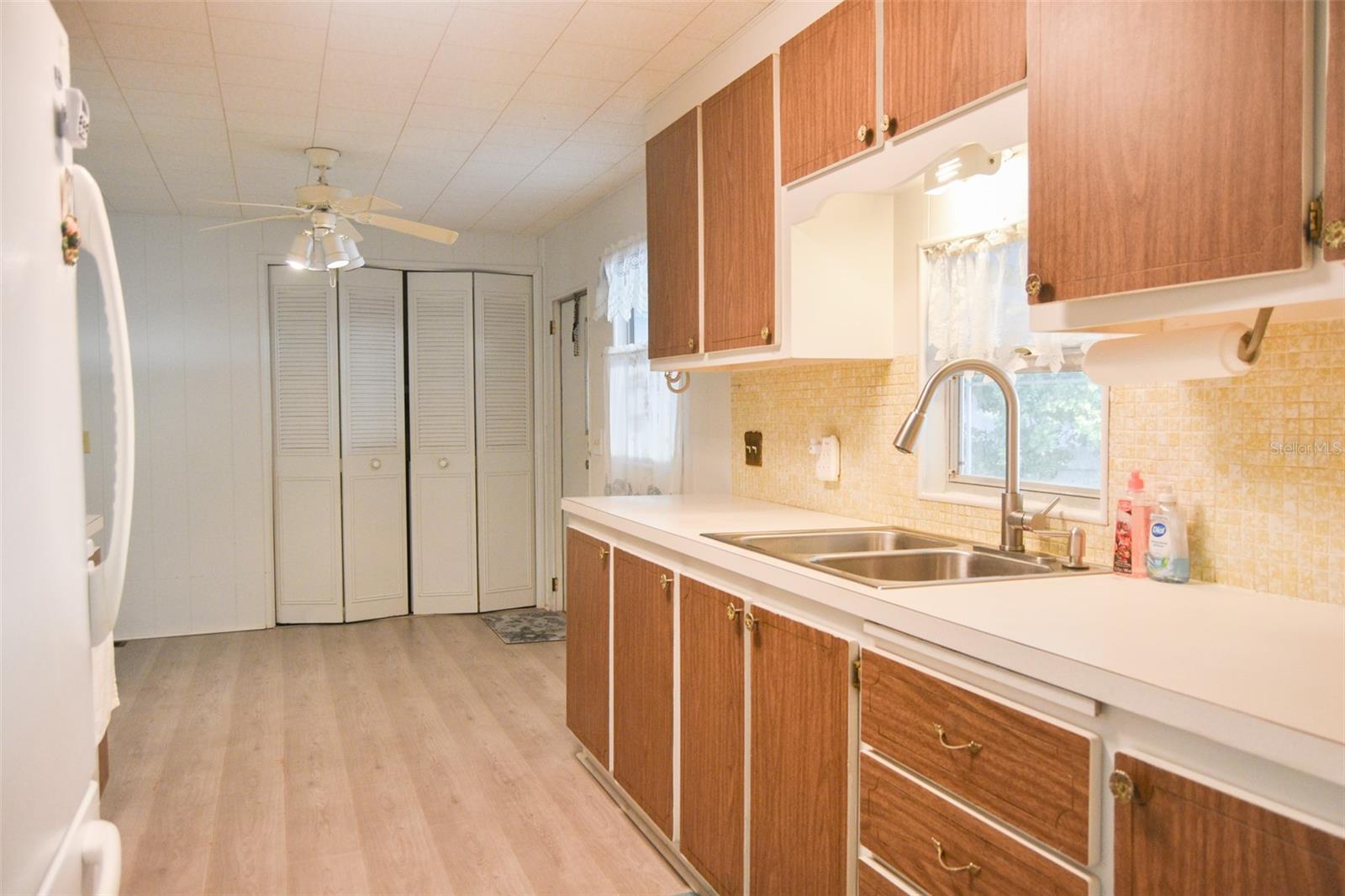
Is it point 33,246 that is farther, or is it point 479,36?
point 479,36

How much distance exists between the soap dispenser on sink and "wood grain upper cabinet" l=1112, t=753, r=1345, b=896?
163 centimetres

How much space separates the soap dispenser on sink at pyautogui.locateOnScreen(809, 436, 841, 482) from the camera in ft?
8.98

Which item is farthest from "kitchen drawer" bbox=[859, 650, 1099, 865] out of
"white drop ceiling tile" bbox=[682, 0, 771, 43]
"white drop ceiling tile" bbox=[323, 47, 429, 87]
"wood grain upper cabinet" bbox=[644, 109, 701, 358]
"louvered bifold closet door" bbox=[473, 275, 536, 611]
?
"louvered bifold closet door" bbox=[473, 275, 536, 611]

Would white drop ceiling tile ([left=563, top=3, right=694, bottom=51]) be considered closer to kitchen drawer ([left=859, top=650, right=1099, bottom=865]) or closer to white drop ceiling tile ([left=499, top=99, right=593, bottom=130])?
white drop ceiling tile ([left=499, top=99, right=593, bottom=130])

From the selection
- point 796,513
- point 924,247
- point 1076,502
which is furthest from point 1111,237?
point 796,513

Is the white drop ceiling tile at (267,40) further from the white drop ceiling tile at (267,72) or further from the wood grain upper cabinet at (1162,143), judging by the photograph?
the wood grain upper cabinet at (1162,143)

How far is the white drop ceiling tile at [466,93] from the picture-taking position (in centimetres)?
303

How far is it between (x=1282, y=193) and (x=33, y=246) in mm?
1382

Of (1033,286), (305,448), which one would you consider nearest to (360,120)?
(305,448)

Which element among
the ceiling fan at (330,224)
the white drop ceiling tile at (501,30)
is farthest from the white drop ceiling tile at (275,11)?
the ceiling fan at (330,224)

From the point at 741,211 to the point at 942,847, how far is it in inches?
70.0

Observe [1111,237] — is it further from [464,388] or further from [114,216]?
[114,216]

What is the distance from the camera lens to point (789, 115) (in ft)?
7.83

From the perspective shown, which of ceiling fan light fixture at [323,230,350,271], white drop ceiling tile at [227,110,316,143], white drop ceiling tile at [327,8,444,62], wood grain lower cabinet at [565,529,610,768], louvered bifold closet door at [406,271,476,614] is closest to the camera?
white drop ceiling tile at [327,8,444,62]
